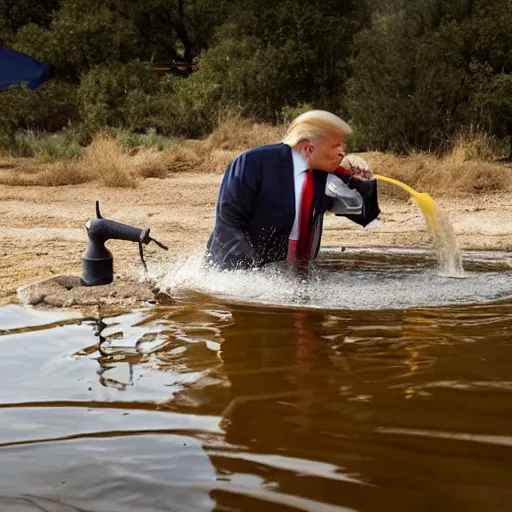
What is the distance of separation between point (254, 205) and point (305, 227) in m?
0.32

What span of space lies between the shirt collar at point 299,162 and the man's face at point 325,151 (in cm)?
3

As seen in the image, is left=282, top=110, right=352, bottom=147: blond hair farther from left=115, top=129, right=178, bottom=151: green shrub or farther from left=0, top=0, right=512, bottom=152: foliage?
left=115, top=129, right=178, bottom=151: green shrub

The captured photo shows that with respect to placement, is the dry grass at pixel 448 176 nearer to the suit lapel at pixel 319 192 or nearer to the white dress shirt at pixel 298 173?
the suit lapel at pixel 319 192

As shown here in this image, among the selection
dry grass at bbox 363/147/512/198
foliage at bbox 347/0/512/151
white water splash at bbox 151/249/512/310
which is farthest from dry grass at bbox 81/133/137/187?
white water splash at bbox 151/249/512/310

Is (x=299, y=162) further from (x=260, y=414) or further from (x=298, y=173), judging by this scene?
(x=260, y=414)

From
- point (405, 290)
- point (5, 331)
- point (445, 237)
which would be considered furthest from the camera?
point (445, 237)

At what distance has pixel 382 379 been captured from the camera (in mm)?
3066

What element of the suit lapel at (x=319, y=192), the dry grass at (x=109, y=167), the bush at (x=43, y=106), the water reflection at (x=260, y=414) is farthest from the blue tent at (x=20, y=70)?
the water reflection at (x=260, y=414)

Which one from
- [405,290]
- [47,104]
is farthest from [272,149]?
[47,104]

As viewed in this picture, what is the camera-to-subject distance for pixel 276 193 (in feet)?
15.9

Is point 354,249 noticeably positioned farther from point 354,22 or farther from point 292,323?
point 354,22

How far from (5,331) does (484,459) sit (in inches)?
88.9

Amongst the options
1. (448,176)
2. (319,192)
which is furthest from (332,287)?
(448,176)

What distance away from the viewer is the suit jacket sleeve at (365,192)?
17.1 ft
